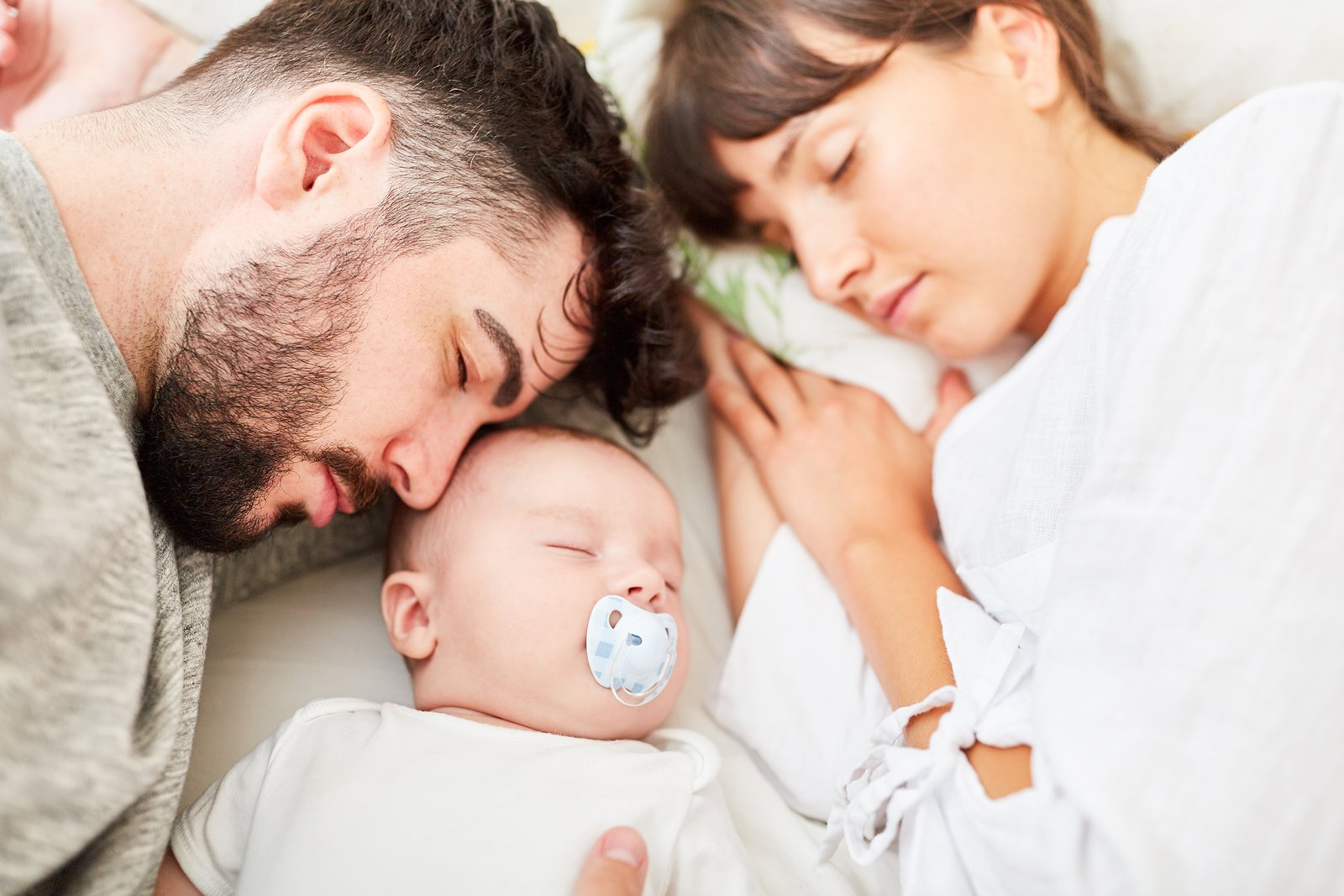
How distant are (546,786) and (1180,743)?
2.19 feet

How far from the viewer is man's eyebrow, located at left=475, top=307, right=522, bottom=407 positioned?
119cm

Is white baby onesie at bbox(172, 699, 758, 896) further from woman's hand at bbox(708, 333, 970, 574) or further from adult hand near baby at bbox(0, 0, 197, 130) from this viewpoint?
adult hand near baby at bbox(0, 0, 197, 130)

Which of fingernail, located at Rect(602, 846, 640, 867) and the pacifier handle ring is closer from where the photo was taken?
fingernail, located at Rect(602, 846, 640, 867)

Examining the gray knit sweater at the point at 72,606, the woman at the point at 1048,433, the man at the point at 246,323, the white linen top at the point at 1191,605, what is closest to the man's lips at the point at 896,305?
the woman at the point at 1048,433

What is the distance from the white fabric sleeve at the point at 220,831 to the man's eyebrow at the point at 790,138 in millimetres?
1116

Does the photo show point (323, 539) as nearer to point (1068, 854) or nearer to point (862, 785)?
point (862, 785)

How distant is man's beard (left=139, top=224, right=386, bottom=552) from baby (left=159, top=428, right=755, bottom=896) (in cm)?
25

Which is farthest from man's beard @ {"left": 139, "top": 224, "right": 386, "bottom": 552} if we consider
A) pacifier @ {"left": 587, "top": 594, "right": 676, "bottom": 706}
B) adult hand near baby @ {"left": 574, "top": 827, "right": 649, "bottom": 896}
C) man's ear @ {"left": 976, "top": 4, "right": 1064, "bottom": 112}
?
man's ear @ {"left": 976, "top": 4, "right": 1064, "bottom": 112}

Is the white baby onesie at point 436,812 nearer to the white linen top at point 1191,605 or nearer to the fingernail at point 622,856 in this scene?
the fingernail at point 622,856

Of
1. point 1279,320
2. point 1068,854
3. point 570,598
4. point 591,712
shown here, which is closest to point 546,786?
point 591,712

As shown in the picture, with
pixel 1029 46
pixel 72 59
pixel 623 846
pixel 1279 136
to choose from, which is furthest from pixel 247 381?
pixel 1029 46

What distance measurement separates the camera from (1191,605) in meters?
0.76

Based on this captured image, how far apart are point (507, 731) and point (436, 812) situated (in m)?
0.13

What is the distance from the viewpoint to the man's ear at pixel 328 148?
43.4 inches
